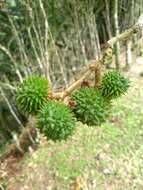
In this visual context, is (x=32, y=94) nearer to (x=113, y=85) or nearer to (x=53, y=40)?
(x=113, y=85)

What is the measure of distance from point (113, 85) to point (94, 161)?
1.85m

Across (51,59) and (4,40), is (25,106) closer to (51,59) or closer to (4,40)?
(4,40)

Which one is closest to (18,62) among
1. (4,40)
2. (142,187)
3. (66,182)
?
(4,40)

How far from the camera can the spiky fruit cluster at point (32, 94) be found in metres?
1.06

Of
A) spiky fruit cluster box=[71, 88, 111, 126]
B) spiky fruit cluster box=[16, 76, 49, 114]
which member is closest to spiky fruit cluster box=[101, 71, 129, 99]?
spiky fruit cluster box=[71, 88, 111, 126]

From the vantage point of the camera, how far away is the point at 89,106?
1.07 metres

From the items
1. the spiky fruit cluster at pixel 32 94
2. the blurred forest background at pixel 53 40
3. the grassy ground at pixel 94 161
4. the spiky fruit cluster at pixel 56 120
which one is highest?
the spiky fruit cluster at pixel 32 94

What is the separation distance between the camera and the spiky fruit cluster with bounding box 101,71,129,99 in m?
1.09

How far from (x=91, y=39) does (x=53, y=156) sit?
1.39 meters

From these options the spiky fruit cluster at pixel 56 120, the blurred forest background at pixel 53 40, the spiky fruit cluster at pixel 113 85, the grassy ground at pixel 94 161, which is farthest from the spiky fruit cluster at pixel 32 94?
the blurred forest background at pixel 53 40

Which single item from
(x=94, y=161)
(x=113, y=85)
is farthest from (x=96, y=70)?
(x=94, y=161)

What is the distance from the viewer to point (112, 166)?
9.31 ft

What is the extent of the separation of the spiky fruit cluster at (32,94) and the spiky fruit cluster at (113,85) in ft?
0.49

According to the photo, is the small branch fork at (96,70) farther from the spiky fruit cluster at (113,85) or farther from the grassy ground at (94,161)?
the grassy ground at (94,161)
